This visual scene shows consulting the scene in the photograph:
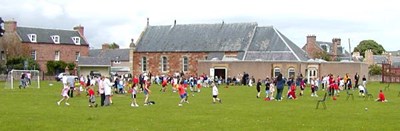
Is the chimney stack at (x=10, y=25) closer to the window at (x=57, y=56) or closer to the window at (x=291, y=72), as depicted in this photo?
the window at (x=57, y=56)

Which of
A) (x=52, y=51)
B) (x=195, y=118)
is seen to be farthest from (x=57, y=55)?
(x=195, y=118)

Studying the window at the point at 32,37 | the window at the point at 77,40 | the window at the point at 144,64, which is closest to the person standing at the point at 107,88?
the window at the point at 144,64

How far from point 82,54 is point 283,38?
32.5 m

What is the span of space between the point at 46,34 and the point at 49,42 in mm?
1638

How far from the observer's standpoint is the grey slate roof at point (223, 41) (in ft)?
233

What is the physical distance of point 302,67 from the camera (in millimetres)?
67812

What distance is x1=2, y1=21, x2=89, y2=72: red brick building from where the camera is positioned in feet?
272

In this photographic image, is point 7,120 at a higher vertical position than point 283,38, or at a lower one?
lower

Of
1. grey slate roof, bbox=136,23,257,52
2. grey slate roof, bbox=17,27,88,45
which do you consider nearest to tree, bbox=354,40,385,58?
grey slate roof, bbox=136,23,257,52

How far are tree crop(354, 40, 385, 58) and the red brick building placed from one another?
76980mm

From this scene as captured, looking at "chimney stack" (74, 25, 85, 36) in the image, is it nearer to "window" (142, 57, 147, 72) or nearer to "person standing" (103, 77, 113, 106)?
"window" (142, 57, 147, 72)

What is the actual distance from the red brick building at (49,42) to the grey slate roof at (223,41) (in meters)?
11.9

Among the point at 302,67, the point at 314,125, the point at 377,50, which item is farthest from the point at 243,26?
the point at 377,50

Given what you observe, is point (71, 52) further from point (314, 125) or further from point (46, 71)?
point (314, 125)
